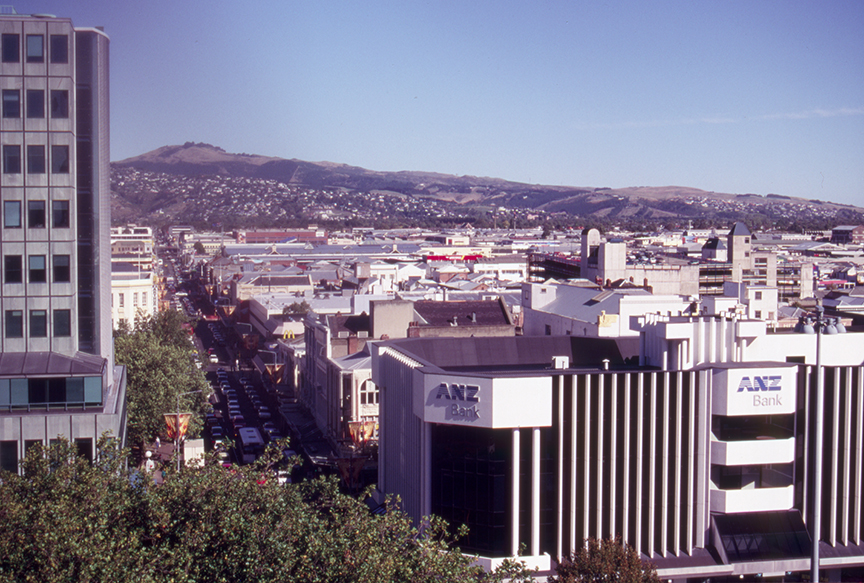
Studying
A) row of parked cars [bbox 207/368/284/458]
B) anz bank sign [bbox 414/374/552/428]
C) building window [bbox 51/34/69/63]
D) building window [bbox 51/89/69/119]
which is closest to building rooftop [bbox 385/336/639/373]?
anz bank sign [bbox 414/374/552/428]

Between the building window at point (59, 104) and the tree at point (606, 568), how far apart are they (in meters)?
26.8

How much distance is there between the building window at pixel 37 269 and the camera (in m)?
39.1

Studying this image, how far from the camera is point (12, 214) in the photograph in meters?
38.8

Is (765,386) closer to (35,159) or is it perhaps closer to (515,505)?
(515,505)

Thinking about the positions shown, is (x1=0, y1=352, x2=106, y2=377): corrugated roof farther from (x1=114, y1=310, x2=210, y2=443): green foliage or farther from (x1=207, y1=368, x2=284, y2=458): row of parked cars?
(x1=207, y1=368, x2=284, y2=458): row of parked cars

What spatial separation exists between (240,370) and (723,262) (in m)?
59.7

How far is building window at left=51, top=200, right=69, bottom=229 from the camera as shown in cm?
3944

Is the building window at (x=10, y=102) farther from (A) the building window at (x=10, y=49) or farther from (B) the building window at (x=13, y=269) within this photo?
(B) the building window at (x=13, y=269)

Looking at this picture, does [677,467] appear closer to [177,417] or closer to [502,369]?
[502,369]

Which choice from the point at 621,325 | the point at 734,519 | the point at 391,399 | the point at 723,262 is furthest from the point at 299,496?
the point at 723,262

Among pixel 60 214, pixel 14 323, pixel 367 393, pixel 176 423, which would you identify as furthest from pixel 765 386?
pixel 367 393

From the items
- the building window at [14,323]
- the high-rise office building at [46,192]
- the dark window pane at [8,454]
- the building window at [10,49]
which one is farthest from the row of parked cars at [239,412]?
the building window at [10,49]

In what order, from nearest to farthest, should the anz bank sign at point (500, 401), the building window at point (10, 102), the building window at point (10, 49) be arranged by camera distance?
the anz bank sign at point (500, 401)
the building window at point (10, 49)
the building window at point (10, 102)

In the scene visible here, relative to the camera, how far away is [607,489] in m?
33.0
